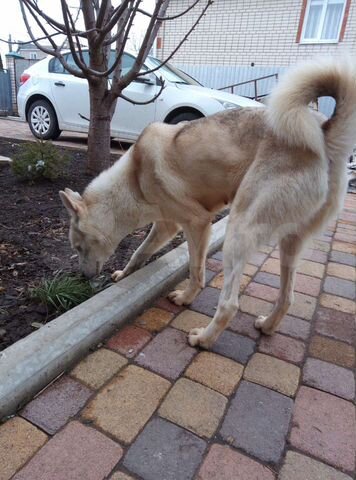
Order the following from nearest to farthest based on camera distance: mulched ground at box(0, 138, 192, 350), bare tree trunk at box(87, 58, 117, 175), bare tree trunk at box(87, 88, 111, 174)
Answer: mulched ground at box(0, 138, 192, 350) → bare tree trunk at box(87, 58, 117, 175) → bare tree trunk at box(87, 88, 111, 174)

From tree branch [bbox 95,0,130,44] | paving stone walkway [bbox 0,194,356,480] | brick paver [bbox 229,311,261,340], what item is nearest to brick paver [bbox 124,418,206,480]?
paving stone walkway [bbox 0,194,356,480]

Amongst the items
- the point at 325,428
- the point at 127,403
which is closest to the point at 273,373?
the point at 325,428

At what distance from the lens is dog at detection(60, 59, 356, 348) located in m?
1.76

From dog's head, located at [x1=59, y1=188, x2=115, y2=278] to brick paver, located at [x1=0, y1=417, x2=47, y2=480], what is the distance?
4.14 feet

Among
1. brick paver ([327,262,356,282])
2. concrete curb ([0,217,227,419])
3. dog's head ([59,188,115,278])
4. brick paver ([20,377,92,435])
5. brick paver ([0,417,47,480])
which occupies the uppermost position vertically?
dog's head ([59,188,115,278])

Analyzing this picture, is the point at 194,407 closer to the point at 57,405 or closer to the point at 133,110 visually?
the point at 57,405

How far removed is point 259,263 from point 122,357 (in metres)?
1.82

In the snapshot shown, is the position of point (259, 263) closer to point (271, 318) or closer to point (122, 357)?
point (271, 318)

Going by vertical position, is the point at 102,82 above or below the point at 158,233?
above

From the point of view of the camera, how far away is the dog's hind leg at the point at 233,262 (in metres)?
1.88

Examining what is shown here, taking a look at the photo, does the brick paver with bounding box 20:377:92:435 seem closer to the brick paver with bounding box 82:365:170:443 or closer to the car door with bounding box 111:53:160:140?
the brick paver with bounding box 82:365:170:443

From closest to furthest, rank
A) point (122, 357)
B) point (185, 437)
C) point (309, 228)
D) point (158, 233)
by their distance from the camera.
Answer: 1. point (185, 437)
2. point (122, 357)
3. point (309, 228)
4. point (158, 233)

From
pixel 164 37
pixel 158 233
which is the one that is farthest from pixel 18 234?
pixel 164 37

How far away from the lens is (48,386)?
168cm
